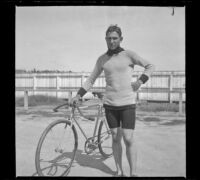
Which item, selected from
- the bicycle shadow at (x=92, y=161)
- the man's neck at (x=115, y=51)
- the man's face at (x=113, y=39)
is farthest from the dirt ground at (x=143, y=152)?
the man's face at (x=113, y=39)

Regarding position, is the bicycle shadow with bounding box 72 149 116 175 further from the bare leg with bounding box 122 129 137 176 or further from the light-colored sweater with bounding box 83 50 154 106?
the light-colored sweater with bounding box 83 50 154 106

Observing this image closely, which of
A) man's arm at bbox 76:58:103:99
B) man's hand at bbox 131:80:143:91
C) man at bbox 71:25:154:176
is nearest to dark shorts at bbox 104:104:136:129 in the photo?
man at bbox 71:25:154:176

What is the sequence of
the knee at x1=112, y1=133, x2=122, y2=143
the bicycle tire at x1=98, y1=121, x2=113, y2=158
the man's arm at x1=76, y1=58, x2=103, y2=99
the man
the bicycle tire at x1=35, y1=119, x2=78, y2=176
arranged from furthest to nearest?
the bicycle tire at x1=98, y1=121, x2=113, y2=158
the man's arm at x1=76, y1=58, x2=103, y2=99
the knee at x1=112, y1=133, x2=122, y2=143
the man
the bicycle tire at x1=35, y1=119, x2=78, y2=176

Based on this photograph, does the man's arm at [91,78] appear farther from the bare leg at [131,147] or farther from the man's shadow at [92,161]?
the man's shadow at [92,161]

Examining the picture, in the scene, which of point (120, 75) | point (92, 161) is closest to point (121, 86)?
point (120, 75)

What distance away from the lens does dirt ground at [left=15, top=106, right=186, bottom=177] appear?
13.4ft

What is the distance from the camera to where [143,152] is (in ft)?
14.5

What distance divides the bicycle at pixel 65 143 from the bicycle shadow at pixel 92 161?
0.13m

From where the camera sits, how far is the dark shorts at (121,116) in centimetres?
371

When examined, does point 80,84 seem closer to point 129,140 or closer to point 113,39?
point 113,39

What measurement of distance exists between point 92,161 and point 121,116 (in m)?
1.02
